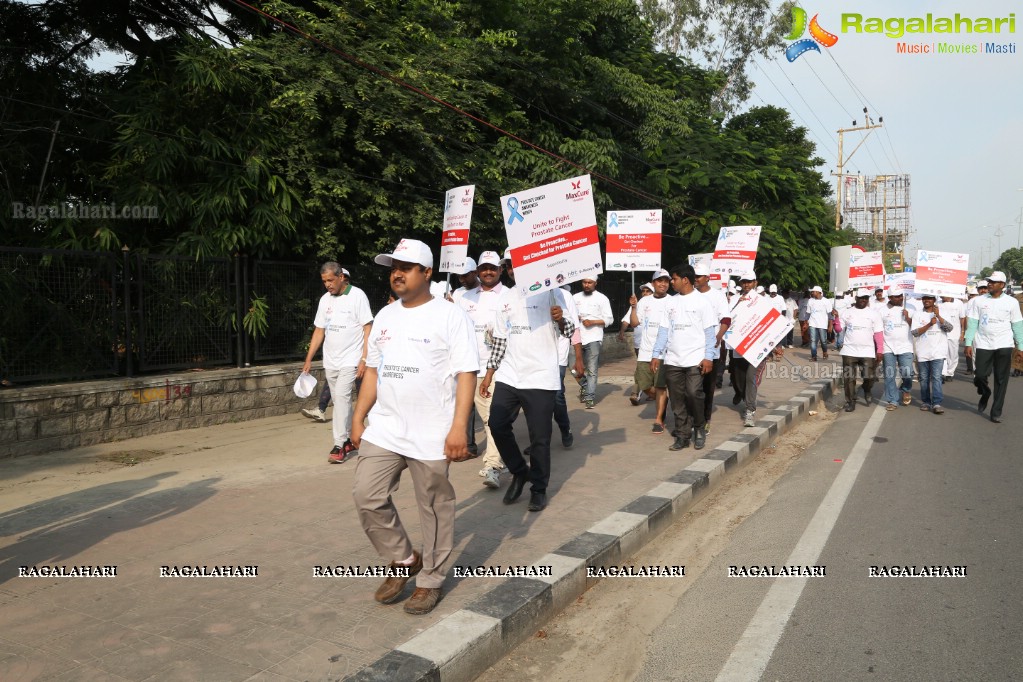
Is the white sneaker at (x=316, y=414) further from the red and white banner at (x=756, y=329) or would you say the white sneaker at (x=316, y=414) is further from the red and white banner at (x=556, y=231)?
the red and white banner at (x=756, y=329)

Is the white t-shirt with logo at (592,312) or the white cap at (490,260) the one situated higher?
the white cap at (490,260)

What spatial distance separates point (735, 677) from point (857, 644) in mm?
698

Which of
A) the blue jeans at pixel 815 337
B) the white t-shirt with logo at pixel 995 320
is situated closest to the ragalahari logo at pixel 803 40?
the blue jeans at pixel 815 337

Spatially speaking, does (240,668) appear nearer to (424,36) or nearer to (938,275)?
(424,36)

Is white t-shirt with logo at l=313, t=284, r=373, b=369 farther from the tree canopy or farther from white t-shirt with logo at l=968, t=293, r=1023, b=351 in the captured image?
white t-shirt with logo at l=968, t=293, r=1023, b=351

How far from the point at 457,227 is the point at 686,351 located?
3.57 metres

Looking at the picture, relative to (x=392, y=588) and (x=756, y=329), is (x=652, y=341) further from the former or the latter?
(x=392, y=588)

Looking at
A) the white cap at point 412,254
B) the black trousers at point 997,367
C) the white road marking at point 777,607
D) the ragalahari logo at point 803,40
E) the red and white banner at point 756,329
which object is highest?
the ragalahari logo at point 803,40

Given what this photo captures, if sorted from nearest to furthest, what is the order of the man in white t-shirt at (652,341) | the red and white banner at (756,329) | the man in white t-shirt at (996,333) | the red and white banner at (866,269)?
1. the red and white banner at (756,329)
2. the man in white t-shirt at (652,341)
3. the man in white t-shirt at (996,333)
4. the red and white banner at (866,269)

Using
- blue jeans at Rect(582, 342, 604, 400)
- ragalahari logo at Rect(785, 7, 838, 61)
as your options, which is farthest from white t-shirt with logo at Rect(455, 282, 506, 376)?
ragalahari logo at Rect(785, 7, 838, 61)

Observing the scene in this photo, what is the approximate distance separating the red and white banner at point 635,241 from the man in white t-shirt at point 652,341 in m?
1.54

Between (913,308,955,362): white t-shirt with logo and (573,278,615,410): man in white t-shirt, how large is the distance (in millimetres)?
4667

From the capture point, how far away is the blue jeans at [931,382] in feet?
36.8

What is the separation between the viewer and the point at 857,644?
357 cm
